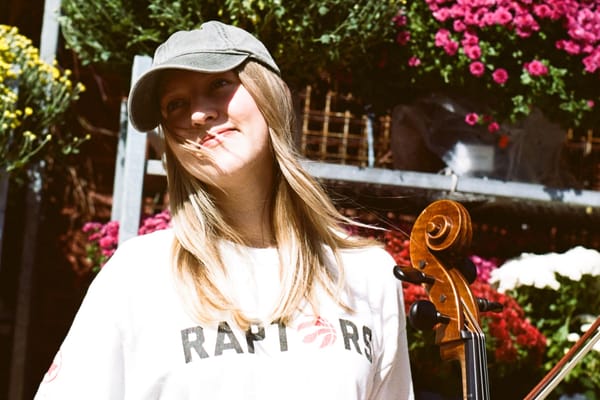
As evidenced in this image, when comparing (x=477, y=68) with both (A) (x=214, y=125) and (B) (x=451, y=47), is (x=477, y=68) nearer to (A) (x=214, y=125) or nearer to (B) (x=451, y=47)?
(B) (x=451, y=47)

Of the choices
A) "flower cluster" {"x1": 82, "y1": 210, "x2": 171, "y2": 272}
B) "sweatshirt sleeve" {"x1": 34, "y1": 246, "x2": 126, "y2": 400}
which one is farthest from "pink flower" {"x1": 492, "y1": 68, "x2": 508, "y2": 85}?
"sweatshirt sleeve" {"x1": 34, "y1": 246, "x2": 126, "y2": 400}

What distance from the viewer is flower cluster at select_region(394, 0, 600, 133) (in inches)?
133

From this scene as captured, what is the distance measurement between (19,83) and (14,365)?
112cm

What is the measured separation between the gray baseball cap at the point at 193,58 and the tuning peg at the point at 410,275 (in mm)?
500

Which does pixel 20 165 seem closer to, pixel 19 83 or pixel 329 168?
pixel 19 83

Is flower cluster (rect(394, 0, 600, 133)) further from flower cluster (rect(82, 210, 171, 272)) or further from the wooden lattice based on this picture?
flower cluster (rect(82, 210, 171, 272))

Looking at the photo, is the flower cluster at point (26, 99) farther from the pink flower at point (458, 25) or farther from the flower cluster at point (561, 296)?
the flower cluster at point (561, 296)

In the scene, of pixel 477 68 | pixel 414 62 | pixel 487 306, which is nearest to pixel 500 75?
pixel 477 68

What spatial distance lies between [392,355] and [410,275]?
23 cm

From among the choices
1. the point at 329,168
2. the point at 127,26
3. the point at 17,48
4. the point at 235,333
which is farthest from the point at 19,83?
the point at 235,333

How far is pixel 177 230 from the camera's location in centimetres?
190

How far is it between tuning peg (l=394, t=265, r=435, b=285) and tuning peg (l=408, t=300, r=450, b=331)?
0.05m

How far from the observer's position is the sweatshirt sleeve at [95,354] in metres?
1.72

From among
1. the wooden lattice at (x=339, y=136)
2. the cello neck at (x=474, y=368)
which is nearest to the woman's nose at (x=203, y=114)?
the cello neck at (x=474, y=368)
